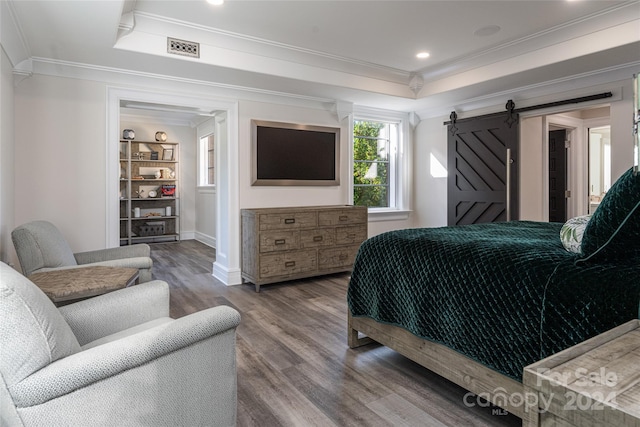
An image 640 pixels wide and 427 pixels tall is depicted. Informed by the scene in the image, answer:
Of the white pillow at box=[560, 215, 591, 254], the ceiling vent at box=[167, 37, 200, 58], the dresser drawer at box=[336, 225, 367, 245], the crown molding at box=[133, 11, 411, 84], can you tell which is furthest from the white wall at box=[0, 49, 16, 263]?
the white pillow at box=[560, 215, 591, 254]

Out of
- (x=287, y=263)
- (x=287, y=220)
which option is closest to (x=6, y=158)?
(x=287, y=220)

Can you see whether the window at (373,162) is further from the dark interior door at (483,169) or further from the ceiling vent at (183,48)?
the ceiling vent at (183,48)

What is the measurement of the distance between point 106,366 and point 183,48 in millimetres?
3026

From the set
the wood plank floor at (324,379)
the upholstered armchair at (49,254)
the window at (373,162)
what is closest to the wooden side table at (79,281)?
the upholstered armchair at (49,254)

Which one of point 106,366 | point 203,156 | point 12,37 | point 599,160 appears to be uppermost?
point 12,37

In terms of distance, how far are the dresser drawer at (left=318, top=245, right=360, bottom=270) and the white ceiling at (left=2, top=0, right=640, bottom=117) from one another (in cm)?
190

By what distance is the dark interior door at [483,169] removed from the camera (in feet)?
15.3

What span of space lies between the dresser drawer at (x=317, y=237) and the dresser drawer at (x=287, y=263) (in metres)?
0.08

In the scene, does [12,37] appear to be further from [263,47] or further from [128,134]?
[128,134]

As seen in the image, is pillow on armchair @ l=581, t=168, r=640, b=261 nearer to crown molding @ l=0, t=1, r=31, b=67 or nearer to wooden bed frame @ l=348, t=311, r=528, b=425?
wooden bed frame @ l=348, t=311, r=528, b=425

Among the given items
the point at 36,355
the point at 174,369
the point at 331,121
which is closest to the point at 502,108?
the point at 331,121

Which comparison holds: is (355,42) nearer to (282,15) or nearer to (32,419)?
(282,15)

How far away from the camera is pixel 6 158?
115 inches

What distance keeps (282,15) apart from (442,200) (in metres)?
3.51
